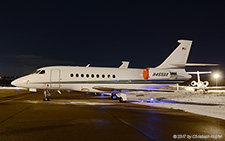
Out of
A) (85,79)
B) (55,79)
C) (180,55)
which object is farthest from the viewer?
(180,55)

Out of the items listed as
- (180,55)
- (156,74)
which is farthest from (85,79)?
(180,55)

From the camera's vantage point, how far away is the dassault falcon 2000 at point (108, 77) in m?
A: 19.8

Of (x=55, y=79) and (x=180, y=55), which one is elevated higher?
(x=180, y=55)

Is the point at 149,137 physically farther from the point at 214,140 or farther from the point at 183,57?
the point at 183,57

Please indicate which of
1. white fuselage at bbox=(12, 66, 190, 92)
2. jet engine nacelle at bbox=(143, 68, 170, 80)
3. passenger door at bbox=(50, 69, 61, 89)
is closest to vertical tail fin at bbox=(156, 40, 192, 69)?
A: jet engine nacelle at bbox=(143, 68, 170, 80)

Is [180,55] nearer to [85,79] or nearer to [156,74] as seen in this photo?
[156,74]

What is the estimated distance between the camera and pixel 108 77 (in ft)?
71.2

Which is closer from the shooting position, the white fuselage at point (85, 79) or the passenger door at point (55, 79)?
the white fuselage at point (85, 79)

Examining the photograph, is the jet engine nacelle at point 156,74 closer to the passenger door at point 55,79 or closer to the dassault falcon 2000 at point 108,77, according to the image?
the dassault falcon 2000 at point 108,77

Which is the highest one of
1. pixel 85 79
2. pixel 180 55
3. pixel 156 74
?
pixel 180 55

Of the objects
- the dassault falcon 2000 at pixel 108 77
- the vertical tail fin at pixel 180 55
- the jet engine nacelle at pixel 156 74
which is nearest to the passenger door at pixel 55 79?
the dassault falcon 2000 at pixel 108 77

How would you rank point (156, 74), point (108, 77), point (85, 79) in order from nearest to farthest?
1. point (85, 79)
2. point (156, 74)
3. point (108, 77)

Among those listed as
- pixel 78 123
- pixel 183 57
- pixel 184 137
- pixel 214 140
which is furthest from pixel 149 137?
pixel 183 57

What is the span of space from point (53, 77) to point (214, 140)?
16.4 m
